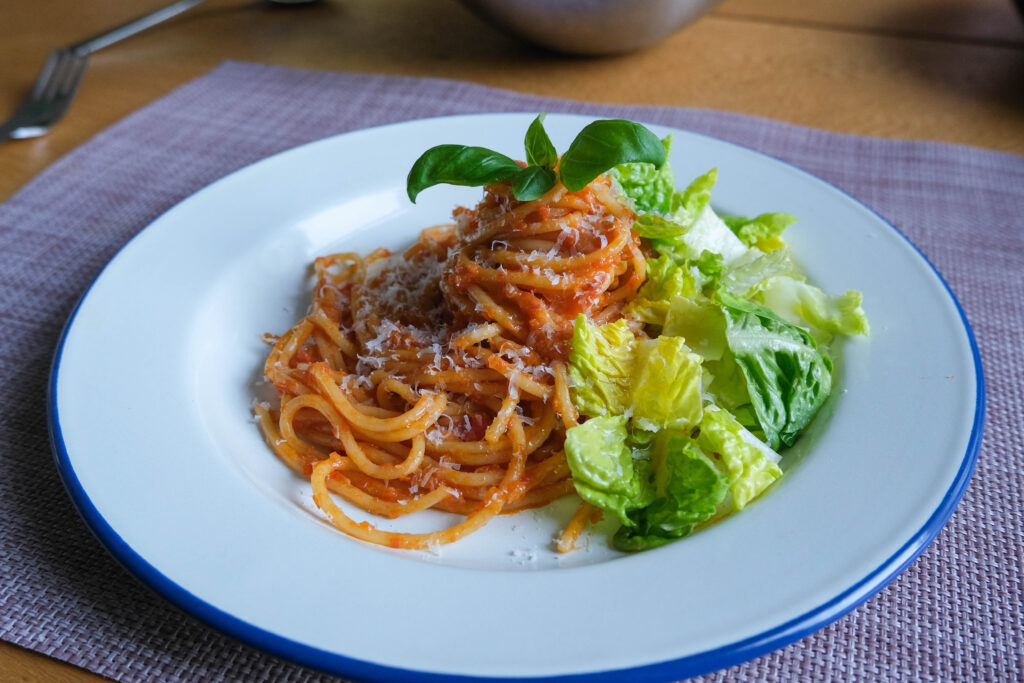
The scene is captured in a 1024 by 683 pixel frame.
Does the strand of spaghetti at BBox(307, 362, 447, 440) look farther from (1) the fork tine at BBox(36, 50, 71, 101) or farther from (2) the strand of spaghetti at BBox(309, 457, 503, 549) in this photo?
(1) the fork tine at BBox(36, 50, 71, 101)

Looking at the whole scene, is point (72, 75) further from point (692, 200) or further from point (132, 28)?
point (692, 200)

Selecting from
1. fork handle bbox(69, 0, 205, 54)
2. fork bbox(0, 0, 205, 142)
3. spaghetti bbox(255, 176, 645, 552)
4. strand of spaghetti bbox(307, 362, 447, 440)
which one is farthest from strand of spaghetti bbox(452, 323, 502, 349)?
fork handle bbox(69, 0, 205, 54)

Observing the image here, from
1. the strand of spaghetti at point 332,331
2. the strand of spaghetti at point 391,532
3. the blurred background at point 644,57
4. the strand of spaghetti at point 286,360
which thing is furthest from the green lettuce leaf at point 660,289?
the blurred background at point 644,57

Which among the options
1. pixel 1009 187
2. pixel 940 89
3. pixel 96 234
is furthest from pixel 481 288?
pixel 940 89

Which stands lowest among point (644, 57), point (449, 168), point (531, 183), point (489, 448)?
point (644, 57)

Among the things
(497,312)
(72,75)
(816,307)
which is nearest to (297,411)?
(497,312)

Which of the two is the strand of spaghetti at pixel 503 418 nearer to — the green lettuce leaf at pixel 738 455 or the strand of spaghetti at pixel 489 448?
the strand of spaghetti at pixel 489 448
